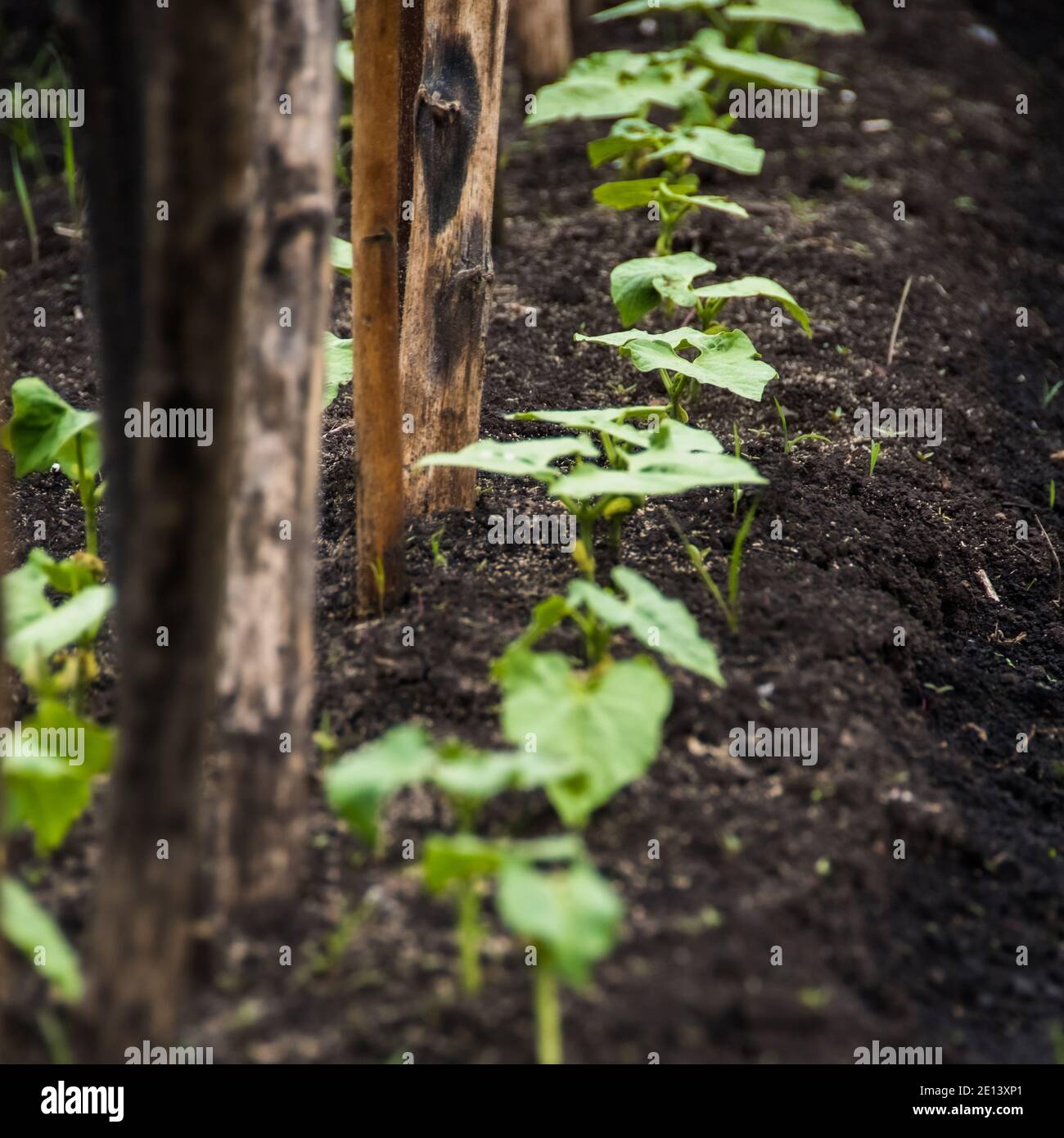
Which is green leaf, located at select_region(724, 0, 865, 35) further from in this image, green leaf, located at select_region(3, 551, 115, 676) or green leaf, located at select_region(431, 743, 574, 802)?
green leaf, located at select_region(431, 743, 574, 802)

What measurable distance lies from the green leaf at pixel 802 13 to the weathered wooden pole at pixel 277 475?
3.22 metres

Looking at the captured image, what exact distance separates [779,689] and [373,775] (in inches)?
36.4

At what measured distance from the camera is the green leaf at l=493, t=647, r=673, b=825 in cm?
162

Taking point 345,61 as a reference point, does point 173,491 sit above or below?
below

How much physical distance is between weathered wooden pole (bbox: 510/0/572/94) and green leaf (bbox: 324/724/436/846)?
158 inches

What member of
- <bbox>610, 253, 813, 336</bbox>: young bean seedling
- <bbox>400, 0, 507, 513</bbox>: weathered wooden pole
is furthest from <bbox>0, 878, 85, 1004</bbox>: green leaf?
<bbox>610, 253, 813, 336</bbox>: young bean seedling

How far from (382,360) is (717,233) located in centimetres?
212

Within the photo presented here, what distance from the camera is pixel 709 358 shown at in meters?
2.65

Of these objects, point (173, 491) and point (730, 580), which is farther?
point (730, 580)

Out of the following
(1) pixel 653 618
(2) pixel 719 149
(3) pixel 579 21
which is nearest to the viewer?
(1) pixel 653 618

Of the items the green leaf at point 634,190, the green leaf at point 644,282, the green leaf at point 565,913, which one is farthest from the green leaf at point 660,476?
the green leaf at point 634,190

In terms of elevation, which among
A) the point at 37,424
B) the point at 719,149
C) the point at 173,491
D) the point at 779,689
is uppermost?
the point at 719,149

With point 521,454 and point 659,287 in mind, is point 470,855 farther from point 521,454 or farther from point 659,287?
point 659,287

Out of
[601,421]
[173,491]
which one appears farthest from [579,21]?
[173,491]
